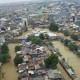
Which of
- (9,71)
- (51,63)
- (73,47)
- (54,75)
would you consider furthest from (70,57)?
(9,71)

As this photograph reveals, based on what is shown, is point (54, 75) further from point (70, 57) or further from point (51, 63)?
point (70, 57)

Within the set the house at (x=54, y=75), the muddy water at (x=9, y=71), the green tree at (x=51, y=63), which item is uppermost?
the green tree at (x=51, y=63)

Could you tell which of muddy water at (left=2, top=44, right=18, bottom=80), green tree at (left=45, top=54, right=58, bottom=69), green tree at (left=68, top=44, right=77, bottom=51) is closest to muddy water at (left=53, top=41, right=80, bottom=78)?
green tree at (left=68, top=44, right=77, bottom=51)

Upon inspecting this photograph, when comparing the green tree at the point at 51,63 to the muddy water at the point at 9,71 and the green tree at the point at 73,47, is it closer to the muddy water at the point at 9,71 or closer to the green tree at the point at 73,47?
the muddy water at the point at 9,71

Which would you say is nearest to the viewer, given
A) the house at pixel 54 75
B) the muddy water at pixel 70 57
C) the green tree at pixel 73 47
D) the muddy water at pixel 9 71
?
the house at pixel 54 75

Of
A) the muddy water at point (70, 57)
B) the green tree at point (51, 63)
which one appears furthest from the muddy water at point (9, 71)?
the muddy water at point (70, 57)

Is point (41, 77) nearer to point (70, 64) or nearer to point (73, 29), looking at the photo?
point (70, 64)

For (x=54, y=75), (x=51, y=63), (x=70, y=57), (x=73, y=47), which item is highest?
(x=51, y=63)

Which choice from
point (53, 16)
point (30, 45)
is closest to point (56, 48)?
point (30, 45)

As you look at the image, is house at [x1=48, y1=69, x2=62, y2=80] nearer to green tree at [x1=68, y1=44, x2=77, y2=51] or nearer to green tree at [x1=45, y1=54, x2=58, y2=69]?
green tree at [x1=45, y1=54, x2=58, y2=69]
